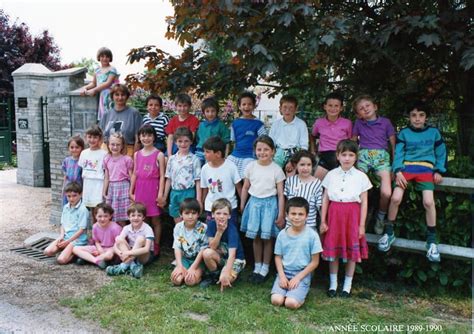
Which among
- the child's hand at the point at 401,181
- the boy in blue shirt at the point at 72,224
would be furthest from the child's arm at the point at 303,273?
the boy in blue shirt at the point at 72,224

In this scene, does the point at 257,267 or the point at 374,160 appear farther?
the point at 257,267

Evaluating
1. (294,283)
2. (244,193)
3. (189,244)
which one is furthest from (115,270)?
(294,283)

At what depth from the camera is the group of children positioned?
4.64 meters

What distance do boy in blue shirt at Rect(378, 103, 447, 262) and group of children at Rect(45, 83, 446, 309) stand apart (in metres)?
0.01

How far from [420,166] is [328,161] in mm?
954

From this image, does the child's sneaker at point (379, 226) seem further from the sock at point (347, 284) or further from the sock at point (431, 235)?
the sock at point (347, 284)

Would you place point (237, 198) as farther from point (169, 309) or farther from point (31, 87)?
point (31, 87)

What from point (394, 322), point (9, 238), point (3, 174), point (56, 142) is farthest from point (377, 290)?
point (3, 174)

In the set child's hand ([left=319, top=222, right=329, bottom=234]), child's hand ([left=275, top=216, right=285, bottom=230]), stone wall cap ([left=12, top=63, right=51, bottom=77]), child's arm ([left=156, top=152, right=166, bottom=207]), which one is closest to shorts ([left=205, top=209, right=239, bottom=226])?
child's hand ([left=275, top=216, right=285, bottom=230])

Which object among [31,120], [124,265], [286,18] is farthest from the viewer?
[31,120]

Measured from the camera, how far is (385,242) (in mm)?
4738

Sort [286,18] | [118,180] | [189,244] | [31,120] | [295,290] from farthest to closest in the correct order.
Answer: [31,120], [118,180], [189,244], [295,290], [286,18]

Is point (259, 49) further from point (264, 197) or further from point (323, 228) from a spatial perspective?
point (323, 228)

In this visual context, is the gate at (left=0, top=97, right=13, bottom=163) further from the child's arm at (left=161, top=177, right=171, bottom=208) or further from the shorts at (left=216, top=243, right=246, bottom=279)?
the shorts at (left=216, top=243, right=246, bottom=279)
